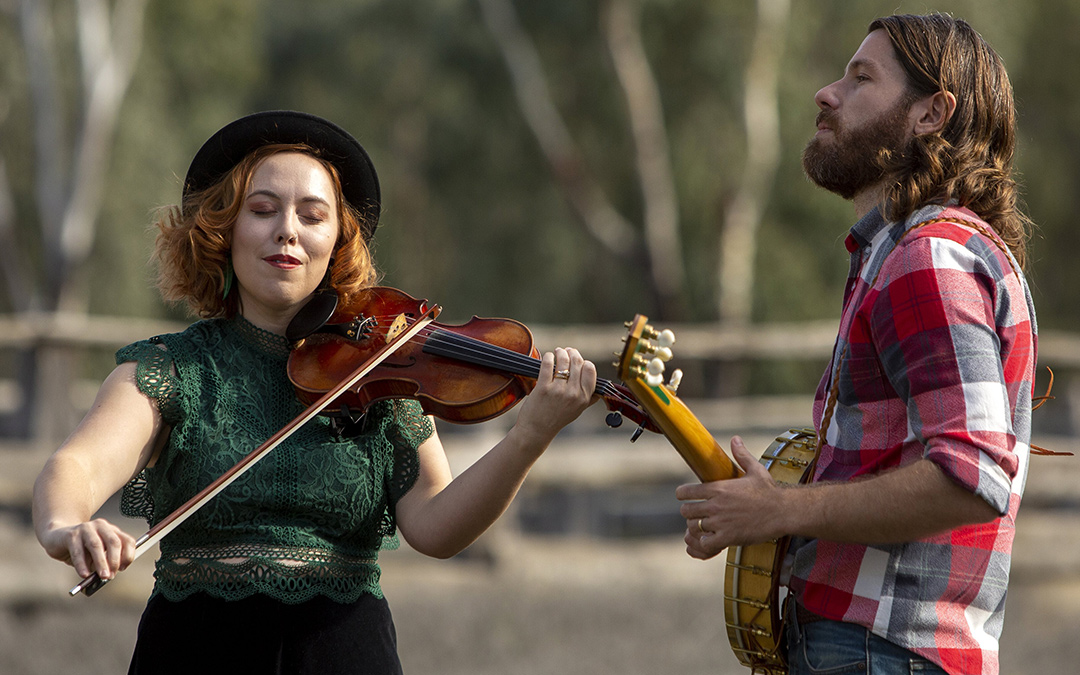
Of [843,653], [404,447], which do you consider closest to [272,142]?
[404,447]

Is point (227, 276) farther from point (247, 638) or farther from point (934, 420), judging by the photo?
point (934, 420)

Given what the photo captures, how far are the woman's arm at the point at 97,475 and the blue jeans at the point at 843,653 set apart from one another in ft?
3.82

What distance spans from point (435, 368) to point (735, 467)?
631 millimetres

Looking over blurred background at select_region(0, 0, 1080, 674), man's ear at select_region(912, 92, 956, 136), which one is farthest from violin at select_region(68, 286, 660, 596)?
blurred background at select_region(0, 0, 1080, 674)

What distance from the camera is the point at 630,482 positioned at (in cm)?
752

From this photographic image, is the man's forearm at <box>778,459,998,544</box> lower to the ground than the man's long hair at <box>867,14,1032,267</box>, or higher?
lower

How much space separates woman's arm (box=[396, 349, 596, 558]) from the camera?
2086 mm

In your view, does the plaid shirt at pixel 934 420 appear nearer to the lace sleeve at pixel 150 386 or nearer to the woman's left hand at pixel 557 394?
the woman's left hand at pixel 557 394

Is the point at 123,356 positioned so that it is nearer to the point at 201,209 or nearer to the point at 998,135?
the point at 201,209

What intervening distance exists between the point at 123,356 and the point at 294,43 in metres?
14.2

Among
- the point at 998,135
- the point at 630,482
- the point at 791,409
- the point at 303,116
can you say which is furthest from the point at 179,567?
the point at 791,409

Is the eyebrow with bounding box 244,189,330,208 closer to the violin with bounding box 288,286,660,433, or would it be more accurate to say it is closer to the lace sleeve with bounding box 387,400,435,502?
the violin with bounding box 288,286,660,433

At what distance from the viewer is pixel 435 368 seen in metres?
2.23

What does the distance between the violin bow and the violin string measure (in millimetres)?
51
